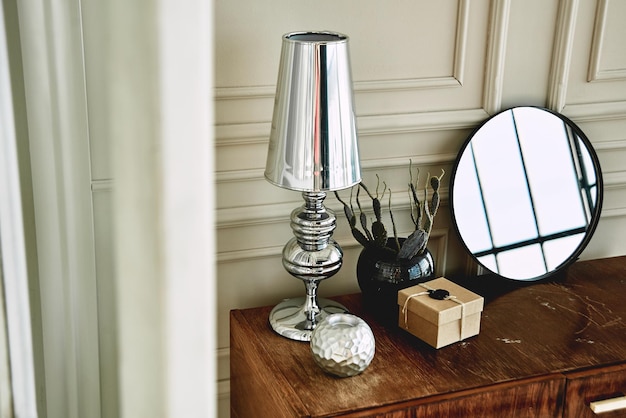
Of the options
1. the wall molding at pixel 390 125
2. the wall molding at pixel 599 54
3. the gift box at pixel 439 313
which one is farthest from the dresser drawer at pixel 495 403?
the wall molding at pixel 599 54

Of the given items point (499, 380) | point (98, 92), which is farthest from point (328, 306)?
point (98, 92)

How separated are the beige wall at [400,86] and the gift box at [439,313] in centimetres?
21

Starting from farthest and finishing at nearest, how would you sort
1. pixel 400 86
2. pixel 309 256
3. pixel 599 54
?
pixel 599 54, pixel 400 86, pixel 309 256

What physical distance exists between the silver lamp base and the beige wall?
0.32 feet

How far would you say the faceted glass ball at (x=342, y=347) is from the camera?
2.94ft

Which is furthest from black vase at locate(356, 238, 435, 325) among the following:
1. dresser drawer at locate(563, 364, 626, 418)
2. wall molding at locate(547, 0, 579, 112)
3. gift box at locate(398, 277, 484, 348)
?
wall molding at locate(547, 0, 579, 112)

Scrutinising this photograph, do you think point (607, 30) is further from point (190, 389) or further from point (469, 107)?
point (190, 389)

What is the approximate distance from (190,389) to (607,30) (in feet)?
3.61

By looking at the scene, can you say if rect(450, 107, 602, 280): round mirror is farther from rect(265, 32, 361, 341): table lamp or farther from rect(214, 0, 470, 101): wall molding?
rect(265, 32, 361, 341): table lamp

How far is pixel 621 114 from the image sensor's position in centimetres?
130

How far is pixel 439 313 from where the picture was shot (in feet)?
3.18

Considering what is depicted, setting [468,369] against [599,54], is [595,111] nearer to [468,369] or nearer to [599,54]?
[599,54]

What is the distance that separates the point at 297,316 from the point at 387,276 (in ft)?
0.47

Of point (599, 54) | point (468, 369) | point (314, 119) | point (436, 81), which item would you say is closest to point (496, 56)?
point (436, 81)
